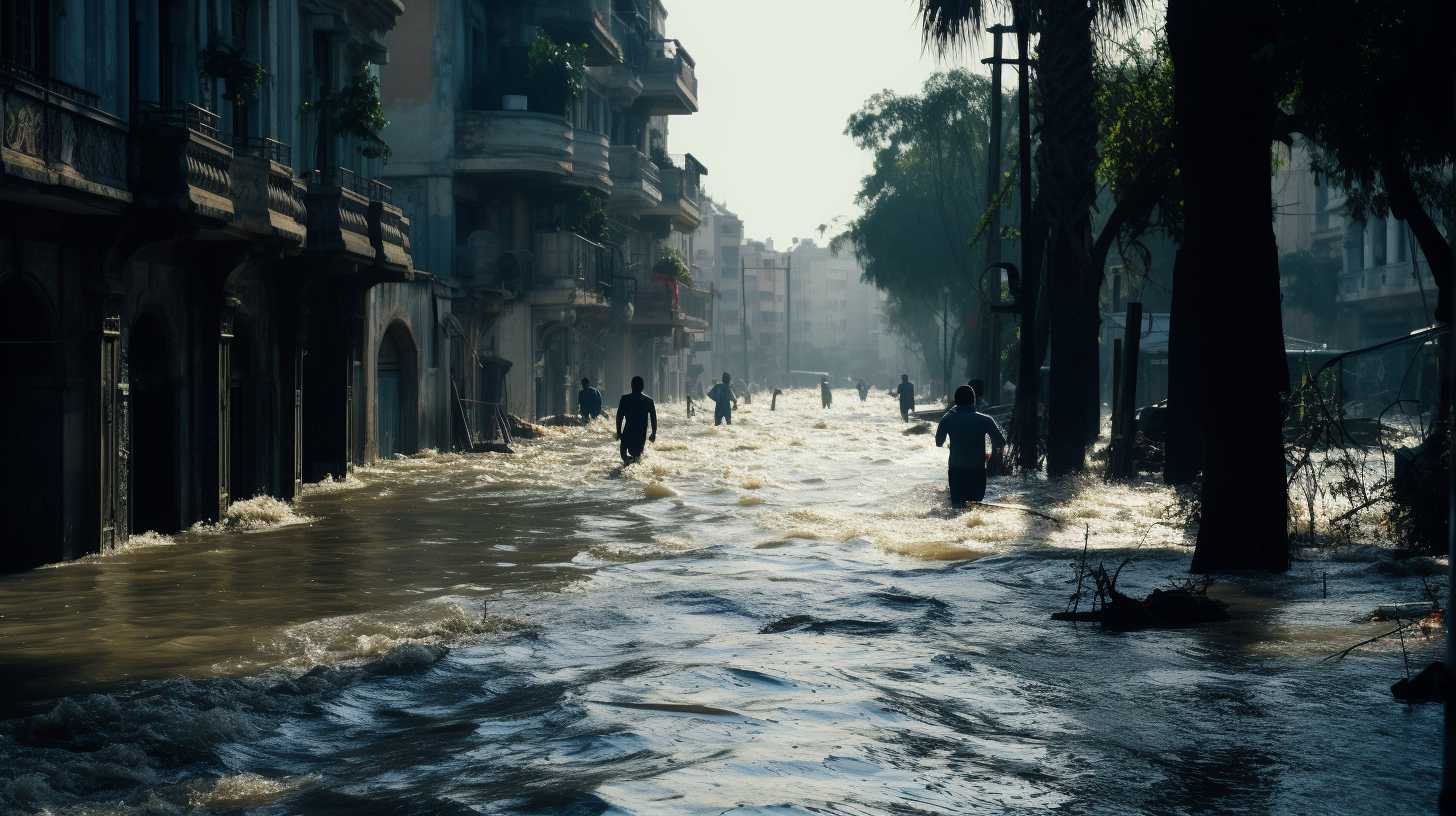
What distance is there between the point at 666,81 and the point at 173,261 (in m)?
41.7

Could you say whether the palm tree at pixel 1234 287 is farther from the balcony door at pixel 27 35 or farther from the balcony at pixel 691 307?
the balcony at pixel 691 307

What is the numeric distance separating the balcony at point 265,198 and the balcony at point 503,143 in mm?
18421

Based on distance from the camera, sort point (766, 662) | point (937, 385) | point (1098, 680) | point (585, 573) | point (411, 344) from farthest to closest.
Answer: point (937, 385) < point (411, 344) < point (585, 573) < point (766, 662) < point (1098, 680)

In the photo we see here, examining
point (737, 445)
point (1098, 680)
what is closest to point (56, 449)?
point (1098, 680)

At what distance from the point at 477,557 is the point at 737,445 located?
24.0m

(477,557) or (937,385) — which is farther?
(937,385)

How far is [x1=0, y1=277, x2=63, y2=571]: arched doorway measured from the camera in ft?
50.6

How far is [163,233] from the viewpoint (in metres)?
16.6

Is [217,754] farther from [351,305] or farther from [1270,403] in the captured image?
[351,305]

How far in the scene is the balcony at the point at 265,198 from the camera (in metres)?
18.8

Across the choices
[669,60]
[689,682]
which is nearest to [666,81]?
[669,60]

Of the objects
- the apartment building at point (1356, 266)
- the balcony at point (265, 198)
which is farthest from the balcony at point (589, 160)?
the balcony at point (265, 198)

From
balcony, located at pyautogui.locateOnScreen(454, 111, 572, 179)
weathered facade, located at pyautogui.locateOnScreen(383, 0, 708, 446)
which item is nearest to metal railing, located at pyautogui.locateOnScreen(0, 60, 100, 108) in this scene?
weathered facade, located at pyautogui.locateOnScreen(383, 0, 708, 446)

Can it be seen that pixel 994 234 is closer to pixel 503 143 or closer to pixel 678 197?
pixel 503 143
